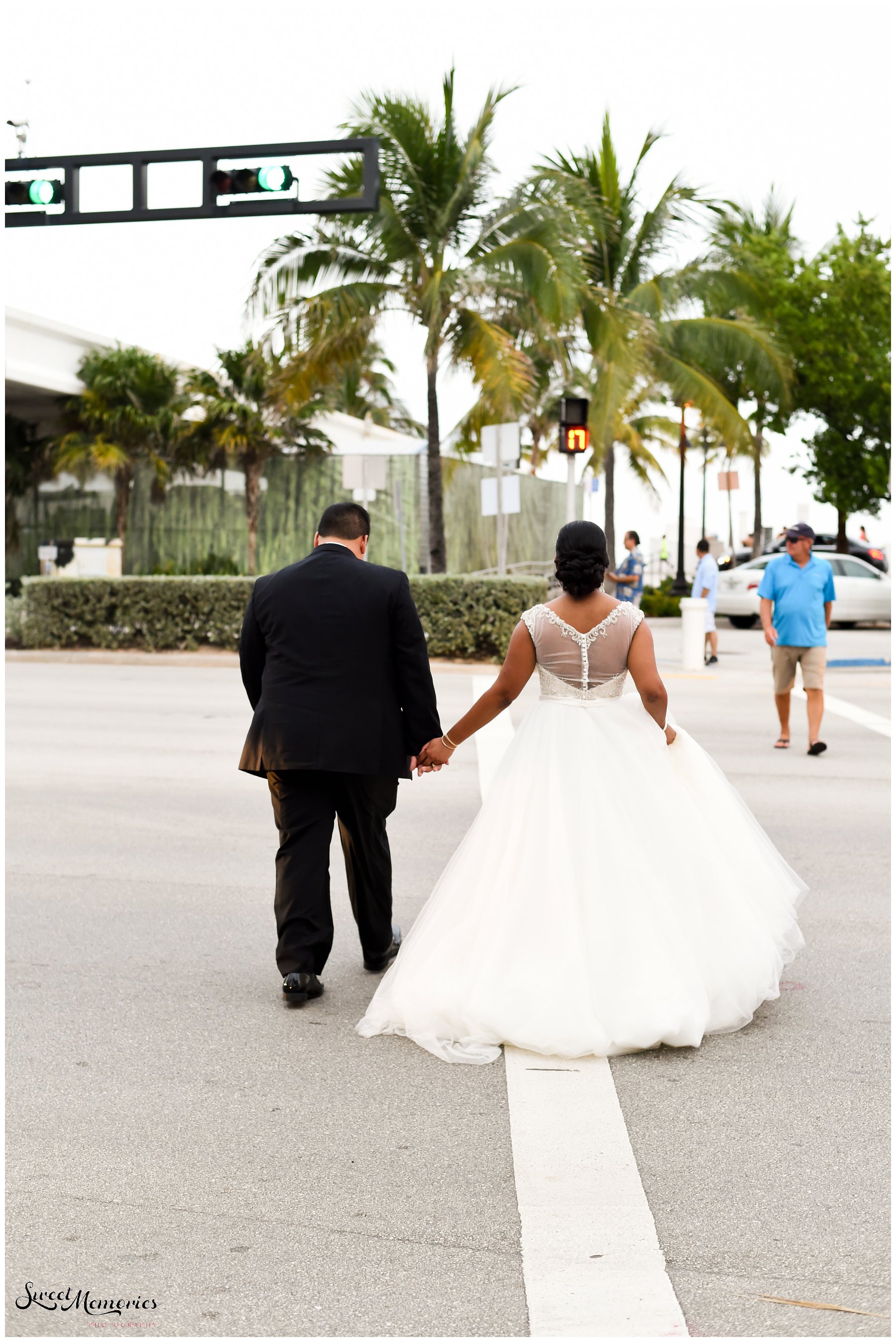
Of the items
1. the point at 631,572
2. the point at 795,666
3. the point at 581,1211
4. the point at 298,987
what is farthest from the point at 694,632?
the point at 581,1211

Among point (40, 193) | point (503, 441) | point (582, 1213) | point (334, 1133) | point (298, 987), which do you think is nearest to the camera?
point (582, 1213)

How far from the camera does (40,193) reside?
554 inches

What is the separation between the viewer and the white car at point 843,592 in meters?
27.9

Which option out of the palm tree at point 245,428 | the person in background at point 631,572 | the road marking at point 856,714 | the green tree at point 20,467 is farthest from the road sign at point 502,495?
the green tree at point 20,467

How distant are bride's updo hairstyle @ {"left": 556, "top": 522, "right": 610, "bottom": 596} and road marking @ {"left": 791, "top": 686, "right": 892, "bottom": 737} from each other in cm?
883

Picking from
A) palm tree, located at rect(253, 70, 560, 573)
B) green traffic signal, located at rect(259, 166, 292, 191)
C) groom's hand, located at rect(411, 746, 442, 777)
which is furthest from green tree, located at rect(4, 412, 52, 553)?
groom's hand, located at rect(411, 746, 442, 777)

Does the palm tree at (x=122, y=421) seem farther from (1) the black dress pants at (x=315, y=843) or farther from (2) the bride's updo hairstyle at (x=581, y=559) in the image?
(2) the bride's updo hairstyle at (x=581, y=559)

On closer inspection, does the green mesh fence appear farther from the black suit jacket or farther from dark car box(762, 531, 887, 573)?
the black suit jacket

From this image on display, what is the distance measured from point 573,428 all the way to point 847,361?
18.7m

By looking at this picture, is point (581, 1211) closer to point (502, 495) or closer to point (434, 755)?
point (434, 755)

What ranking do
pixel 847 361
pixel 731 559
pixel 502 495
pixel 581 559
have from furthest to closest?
pixel 731 559 → pixel 847 361 → pixel 502 495 → pixel 581 559

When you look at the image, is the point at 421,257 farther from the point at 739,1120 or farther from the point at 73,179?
the point at 739,1120

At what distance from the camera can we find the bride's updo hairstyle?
481 cm

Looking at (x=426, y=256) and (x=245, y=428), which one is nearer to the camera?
(x=426, y=256)
